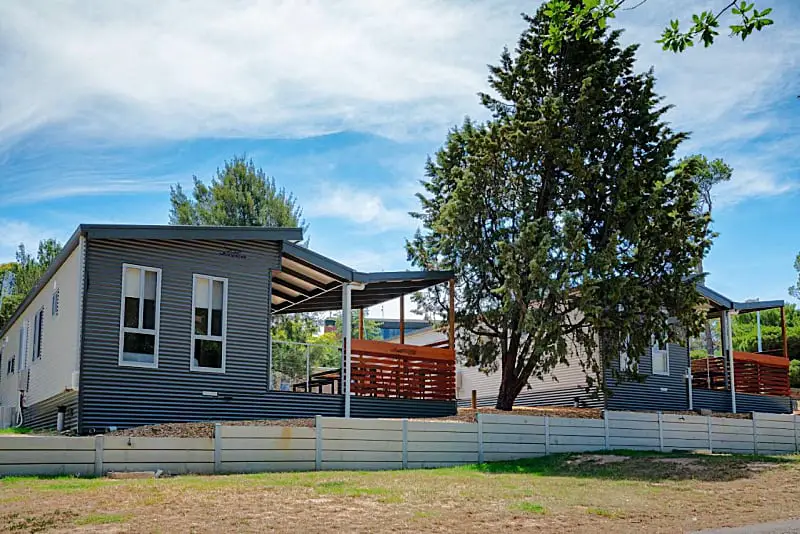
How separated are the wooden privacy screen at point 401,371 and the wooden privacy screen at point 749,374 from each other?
1127cm

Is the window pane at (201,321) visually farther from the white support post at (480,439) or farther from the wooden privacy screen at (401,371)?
the white support post at (480,439)

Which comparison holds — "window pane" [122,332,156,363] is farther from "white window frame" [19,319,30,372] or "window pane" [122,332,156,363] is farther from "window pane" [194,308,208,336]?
"white window frame" [19,319,30,372]

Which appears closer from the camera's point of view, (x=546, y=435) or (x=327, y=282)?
(x=546, y=435)

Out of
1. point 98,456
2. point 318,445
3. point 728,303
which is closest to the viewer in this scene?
point 98,456

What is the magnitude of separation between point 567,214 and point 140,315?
9.48 metres

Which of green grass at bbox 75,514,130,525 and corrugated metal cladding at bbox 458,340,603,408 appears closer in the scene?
green grass at bbox 75,514,130,525

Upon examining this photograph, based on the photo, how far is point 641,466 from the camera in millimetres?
16469

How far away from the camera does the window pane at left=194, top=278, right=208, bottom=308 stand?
705 inches

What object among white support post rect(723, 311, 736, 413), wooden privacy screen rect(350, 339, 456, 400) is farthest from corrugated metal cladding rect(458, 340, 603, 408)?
white support post rect(723, 311, 736, 413)

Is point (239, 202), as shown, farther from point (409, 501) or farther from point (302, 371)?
point (409, 501)

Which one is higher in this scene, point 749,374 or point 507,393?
point 749,374

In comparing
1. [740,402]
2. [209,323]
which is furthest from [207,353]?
[740,402]

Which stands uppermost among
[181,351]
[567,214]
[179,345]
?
[567,214]

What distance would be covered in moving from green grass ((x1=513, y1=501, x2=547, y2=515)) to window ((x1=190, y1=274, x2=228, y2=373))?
27.3 feet
